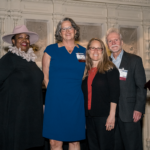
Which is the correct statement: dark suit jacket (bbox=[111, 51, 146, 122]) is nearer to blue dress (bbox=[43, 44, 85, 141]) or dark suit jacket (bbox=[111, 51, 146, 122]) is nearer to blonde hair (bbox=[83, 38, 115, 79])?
blonde hair (bbox=[83, 38, 115, 79])

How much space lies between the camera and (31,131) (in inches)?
86.9

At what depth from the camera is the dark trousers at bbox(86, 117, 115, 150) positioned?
78.6 inches

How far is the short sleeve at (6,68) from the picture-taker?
2.04 metres

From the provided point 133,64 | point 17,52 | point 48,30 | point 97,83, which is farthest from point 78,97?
point 48,30

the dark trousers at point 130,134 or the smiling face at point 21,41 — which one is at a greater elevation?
the smiling face at point 21,41

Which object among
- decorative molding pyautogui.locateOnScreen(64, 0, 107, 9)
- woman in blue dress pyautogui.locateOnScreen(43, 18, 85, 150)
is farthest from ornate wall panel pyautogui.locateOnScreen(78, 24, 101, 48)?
woman in blue dress pyautogui.locateOnScreen(43, 18, 85, 150)

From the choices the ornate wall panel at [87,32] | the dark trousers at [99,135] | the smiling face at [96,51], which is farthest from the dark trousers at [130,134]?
the ornate wall panel at [87,32]

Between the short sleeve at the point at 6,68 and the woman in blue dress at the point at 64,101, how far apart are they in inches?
16.3

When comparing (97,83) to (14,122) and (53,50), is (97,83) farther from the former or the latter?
(14,122)

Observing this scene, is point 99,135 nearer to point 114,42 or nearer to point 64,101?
point 64,101

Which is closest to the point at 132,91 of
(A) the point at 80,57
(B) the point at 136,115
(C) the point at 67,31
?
(B) the point at 136,115

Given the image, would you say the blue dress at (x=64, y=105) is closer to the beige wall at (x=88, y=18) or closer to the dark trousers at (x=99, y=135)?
the dark trousers at (x=99, y=135)

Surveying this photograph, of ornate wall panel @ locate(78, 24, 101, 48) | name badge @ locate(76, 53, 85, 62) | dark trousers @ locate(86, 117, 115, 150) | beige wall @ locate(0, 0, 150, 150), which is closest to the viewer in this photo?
dark trousers @ locate(86, 117, 115, 150)

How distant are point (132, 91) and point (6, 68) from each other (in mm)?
1357
